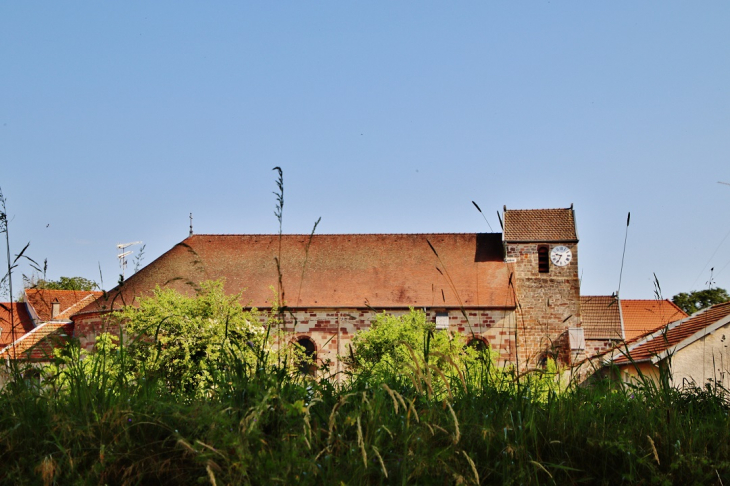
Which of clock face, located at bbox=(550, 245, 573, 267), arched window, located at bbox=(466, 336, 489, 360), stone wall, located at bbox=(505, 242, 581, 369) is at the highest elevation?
clock face, located at bbox=(550, 245, 573, 267)

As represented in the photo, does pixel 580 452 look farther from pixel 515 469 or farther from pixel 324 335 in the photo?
pixel 324 335

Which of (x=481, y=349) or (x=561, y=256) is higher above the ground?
(x=561, y=256)

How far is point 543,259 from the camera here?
35.2 metres

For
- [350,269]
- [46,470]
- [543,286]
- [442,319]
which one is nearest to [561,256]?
[543,286]

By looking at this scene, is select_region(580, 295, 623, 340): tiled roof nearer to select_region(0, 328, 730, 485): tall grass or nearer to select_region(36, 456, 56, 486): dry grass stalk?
select_region(0, 328, 730, 485): tall grass

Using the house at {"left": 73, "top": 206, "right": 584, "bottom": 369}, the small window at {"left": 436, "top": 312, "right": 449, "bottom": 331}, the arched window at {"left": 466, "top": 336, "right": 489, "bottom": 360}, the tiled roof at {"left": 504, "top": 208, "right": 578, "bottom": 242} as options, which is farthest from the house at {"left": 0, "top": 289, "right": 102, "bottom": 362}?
the tiled roof at {"left": 504, "top": 208, "right": 578, "bottom": 242}

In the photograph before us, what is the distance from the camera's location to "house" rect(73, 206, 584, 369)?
A: 107 feet

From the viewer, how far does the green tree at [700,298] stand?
54.8 metres

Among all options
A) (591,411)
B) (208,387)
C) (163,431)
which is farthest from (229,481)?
(591,411)

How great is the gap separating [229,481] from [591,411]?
214 cm

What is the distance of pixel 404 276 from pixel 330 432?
31044mm

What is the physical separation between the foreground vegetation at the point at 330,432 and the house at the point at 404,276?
2736cm

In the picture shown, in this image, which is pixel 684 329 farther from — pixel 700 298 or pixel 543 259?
pixel 700 298

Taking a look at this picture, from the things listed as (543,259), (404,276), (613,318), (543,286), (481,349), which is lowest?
(481,349)
